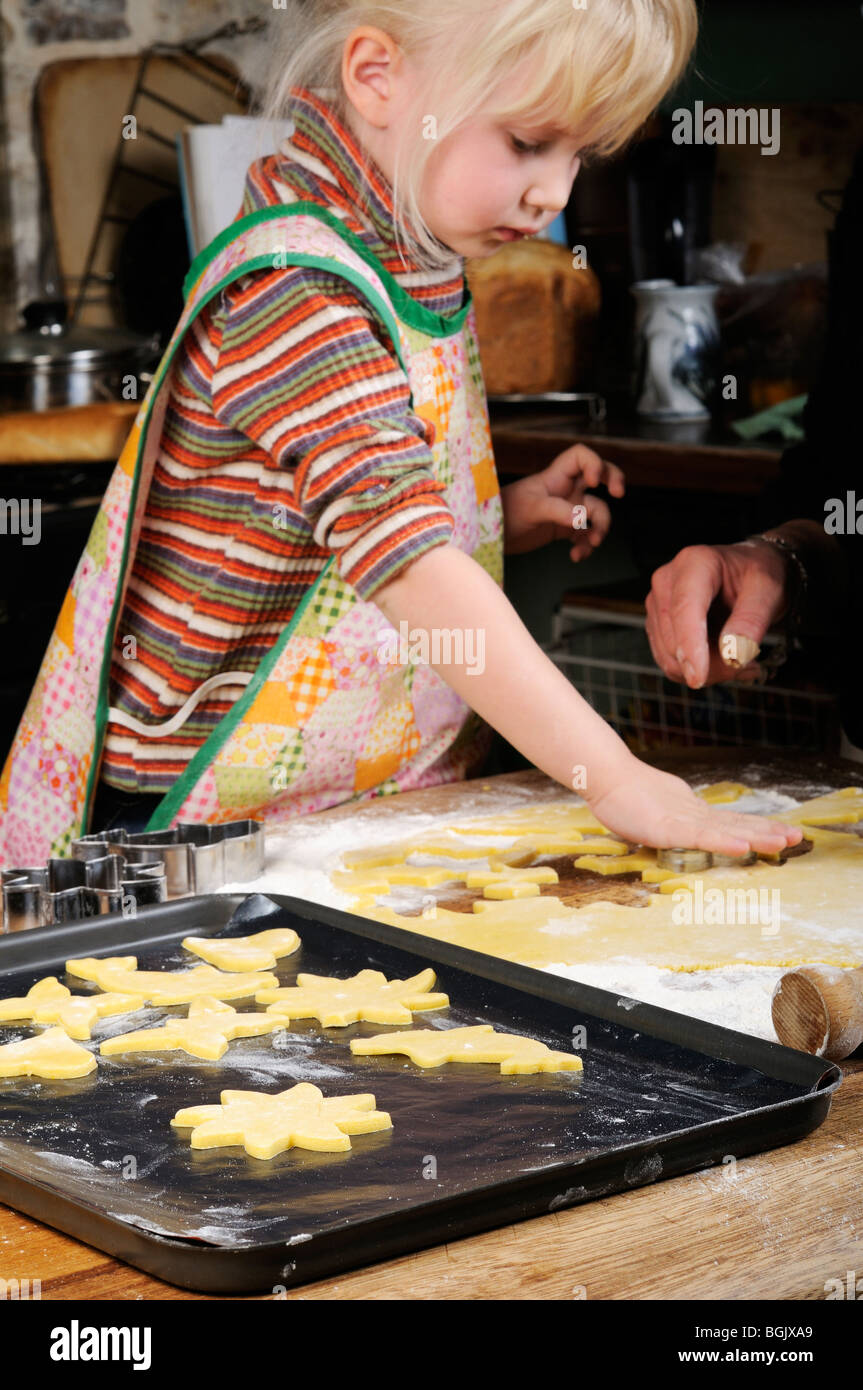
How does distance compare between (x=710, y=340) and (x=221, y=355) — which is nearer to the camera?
(x=221, y=355)

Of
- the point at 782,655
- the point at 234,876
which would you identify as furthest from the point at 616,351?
the point at 234,876

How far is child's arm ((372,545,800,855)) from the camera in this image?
114 cm

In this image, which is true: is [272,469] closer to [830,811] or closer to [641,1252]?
[830,811]

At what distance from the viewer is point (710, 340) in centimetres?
247

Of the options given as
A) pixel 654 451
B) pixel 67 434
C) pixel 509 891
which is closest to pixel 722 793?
pixel 509 891

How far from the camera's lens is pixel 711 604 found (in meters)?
1.43

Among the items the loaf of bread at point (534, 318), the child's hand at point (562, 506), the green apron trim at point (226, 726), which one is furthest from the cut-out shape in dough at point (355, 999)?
the loaf of bread at point (534, 318)

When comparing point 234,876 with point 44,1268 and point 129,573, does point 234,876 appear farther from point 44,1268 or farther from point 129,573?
point 44,1268

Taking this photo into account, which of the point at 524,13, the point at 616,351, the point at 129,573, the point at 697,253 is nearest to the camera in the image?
the point at 524,13

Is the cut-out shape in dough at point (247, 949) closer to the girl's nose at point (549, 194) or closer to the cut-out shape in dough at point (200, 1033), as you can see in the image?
the cut-out shape in dough at point (200, 1033)

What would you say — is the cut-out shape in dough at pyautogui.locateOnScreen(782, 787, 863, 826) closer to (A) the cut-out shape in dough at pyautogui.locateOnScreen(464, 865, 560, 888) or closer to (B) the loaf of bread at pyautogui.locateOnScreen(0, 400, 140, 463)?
(A) the cut-out shape in dough at pyautogui.locateOnScreen(464, 865, 560, 888)

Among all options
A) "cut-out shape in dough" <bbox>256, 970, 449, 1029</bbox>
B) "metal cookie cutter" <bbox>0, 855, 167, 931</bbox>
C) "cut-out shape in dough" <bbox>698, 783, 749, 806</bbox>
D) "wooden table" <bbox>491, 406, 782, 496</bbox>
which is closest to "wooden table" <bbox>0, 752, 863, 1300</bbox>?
"cut-out shape in dough" <bbox>256, 970, 449, 1029</bbox>
